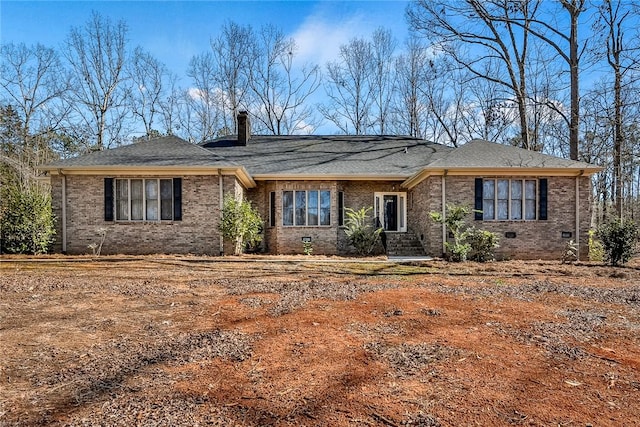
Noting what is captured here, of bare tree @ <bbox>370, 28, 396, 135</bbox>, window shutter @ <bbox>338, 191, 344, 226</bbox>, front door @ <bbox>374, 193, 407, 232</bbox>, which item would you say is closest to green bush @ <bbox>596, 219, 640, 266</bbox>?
front door @ <bbox>374, 193, 407, 232</bbox>

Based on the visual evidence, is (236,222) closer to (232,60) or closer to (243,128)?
(243,128)

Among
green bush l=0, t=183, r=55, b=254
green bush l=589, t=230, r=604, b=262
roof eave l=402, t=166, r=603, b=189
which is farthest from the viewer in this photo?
green bush l=589, t=230, r=604, b=262

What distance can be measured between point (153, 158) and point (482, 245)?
11.5 m

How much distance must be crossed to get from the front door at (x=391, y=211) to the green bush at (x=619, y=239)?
683cm

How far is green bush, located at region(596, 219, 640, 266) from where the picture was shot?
10.8 metres

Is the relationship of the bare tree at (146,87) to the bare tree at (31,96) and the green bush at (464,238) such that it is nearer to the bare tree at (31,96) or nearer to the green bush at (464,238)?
the bare tree at (31,96)

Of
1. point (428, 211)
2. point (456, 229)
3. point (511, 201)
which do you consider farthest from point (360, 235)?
point (511, 201)

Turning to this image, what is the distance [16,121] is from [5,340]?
2651 centimetres

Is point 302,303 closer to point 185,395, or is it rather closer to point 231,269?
point 185,395

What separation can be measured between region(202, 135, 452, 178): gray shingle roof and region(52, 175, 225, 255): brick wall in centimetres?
252

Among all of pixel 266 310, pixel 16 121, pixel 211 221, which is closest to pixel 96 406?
pixel 266 310

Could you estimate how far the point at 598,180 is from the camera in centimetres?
2578

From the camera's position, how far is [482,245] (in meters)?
11.9

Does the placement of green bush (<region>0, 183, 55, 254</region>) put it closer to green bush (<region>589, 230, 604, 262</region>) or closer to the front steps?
the front steps
